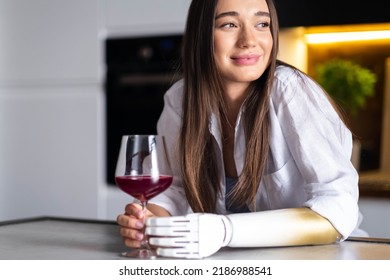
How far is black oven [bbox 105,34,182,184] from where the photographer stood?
10.3ft

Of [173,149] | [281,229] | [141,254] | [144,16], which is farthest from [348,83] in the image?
[141,254]

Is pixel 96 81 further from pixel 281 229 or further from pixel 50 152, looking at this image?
pixel 281 229

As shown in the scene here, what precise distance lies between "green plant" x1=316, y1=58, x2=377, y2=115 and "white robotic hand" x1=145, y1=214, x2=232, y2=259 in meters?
1.83

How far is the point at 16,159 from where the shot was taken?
3.40 metres

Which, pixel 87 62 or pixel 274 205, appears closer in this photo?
pixel 274 205

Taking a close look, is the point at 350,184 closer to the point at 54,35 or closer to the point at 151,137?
the point at 151,137

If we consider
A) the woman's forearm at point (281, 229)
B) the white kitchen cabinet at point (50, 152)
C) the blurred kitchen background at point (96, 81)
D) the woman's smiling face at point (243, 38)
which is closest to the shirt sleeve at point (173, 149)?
the woman's smiling face at point (243, 38)

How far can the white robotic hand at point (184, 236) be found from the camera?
1.04 metres

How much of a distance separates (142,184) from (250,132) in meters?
0.40

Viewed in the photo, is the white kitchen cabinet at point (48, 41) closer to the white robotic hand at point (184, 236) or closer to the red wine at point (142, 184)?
→ the red wine at point (142, 184)

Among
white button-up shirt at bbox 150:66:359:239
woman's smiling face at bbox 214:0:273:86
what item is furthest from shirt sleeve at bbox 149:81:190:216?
woman's smiling face at bbox 214:0:273:86

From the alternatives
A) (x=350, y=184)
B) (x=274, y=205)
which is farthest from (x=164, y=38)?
(x=350, y=184)
